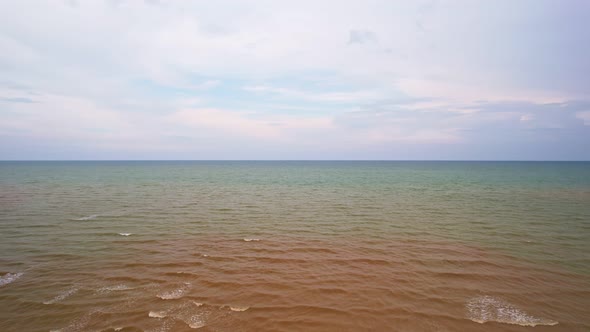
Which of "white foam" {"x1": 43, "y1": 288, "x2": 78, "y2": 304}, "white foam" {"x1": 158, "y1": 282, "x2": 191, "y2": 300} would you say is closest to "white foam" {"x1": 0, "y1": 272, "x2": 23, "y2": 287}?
"white foam" {"x1": 43, "y1": 288, "x2": 78, "y2": 304}

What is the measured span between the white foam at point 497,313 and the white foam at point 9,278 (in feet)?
57.3

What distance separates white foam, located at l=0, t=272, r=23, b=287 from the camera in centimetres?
1123

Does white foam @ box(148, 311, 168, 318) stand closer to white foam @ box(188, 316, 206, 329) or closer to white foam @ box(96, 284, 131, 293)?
white foam @ box(188, 316, 206, 329)

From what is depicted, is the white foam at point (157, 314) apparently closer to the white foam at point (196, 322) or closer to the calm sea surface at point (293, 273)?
the calm sea surface at point (293, 273)

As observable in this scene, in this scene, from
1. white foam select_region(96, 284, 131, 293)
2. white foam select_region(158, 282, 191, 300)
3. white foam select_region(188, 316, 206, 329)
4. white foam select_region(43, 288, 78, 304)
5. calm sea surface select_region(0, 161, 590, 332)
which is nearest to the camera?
white foam select_region(188, 316, 206, 329)

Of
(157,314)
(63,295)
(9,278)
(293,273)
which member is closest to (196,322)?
(157,314)

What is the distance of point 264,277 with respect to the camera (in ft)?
39.6

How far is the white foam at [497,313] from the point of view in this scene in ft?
28.7

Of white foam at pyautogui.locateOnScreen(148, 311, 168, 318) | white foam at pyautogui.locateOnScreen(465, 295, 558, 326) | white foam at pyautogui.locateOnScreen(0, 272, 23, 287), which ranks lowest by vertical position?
white foam at pyautogui.locateOnScreen(465, 295, 558, 326)

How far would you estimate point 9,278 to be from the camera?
38.2ft

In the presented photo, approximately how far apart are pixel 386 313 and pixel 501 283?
5915 mm

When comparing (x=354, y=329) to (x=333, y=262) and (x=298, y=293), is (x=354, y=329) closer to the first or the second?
(x=298, y=293)

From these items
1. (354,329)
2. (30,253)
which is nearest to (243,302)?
(354,329)

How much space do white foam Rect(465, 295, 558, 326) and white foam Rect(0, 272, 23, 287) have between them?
17.5 metres
